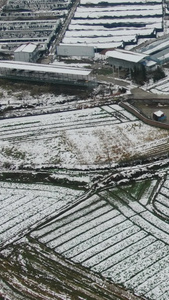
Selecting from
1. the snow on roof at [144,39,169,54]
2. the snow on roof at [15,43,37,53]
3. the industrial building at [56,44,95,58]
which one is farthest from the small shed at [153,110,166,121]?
the snow on roof at [15,43,37,53]

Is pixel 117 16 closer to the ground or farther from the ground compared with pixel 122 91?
farther from the ground

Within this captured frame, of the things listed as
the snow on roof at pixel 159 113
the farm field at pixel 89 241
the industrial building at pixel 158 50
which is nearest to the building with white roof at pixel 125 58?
the industrial building at pixel 158 50

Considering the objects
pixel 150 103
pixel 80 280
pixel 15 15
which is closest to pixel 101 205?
pixel 80 280

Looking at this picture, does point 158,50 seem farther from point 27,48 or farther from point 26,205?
point 26,205

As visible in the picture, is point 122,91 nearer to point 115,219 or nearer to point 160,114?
point 160,114

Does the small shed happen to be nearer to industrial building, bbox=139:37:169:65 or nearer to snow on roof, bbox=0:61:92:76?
snow on roof, bbox=0:61:92:76
